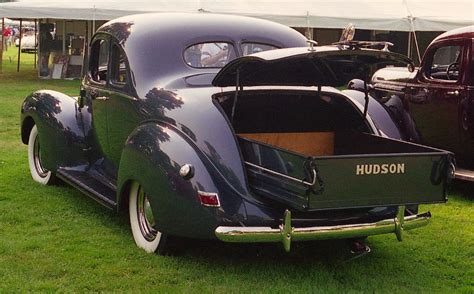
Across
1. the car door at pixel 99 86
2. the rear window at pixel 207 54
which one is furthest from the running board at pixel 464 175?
the car door at pixel 99 86

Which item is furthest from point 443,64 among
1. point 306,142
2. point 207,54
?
point 207,54

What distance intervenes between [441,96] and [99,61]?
3349 mm

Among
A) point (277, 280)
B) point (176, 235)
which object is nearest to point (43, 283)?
point (176, 235)

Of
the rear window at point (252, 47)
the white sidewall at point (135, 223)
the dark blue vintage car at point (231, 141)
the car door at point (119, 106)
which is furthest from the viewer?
the rear window at point (252, 47)

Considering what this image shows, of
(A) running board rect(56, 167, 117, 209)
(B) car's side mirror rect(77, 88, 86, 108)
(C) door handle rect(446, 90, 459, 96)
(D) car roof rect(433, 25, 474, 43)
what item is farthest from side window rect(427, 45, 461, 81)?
(A) running board rect(56, 167, 117, 209)

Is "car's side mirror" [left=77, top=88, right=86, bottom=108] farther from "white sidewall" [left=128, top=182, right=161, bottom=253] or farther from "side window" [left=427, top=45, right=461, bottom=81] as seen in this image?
"side window" [left=427, top=45, right=461, bottom=81]

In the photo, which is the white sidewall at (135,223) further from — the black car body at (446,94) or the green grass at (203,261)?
the black car body at (446,94)

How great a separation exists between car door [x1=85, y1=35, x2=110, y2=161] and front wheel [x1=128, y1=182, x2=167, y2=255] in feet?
2.97

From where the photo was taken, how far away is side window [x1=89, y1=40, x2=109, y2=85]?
6.05 meters

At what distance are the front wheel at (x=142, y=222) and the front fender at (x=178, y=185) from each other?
0.24 metres

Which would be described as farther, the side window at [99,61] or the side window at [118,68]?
the side window at [99,61]

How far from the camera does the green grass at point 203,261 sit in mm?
4344

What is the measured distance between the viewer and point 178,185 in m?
4.38

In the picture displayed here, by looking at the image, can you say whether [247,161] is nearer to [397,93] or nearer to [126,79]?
[126,79]
